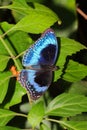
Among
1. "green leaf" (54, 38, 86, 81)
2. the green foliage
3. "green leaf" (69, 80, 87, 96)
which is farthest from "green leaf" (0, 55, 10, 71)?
"green leaf" (69, 80, 87, 96)

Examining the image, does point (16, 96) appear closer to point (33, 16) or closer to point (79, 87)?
point (33, 16)

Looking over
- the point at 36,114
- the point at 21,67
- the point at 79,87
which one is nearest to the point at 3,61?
the point at 21,67

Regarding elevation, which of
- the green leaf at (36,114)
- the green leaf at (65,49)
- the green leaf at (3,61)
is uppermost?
the green leaf at (3,61)

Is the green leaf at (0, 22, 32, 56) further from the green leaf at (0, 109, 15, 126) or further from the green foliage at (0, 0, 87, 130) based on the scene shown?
the green leaf at (0, 109, 15, 126)

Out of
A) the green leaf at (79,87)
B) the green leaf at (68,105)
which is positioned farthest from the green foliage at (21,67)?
the green leaf at (79,87)

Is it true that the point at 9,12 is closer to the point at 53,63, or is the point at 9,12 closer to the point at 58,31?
the point at 58,31

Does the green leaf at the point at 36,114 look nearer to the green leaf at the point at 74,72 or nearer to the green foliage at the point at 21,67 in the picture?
the green foliage at the point at 21,67

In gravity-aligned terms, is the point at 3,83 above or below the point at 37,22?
below
